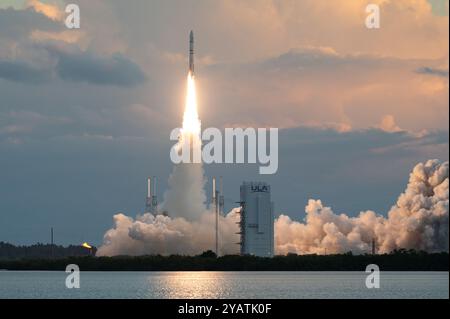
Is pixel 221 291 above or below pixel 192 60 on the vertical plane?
below

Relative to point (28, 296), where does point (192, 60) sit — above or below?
above

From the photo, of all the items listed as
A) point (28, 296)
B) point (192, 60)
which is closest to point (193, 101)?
point (192, 60)

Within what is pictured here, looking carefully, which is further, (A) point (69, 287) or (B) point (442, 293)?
(A) point (69, 287)

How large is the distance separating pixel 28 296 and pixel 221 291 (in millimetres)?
27287

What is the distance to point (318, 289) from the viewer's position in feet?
582

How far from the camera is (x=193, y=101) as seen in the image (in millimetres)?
188625
